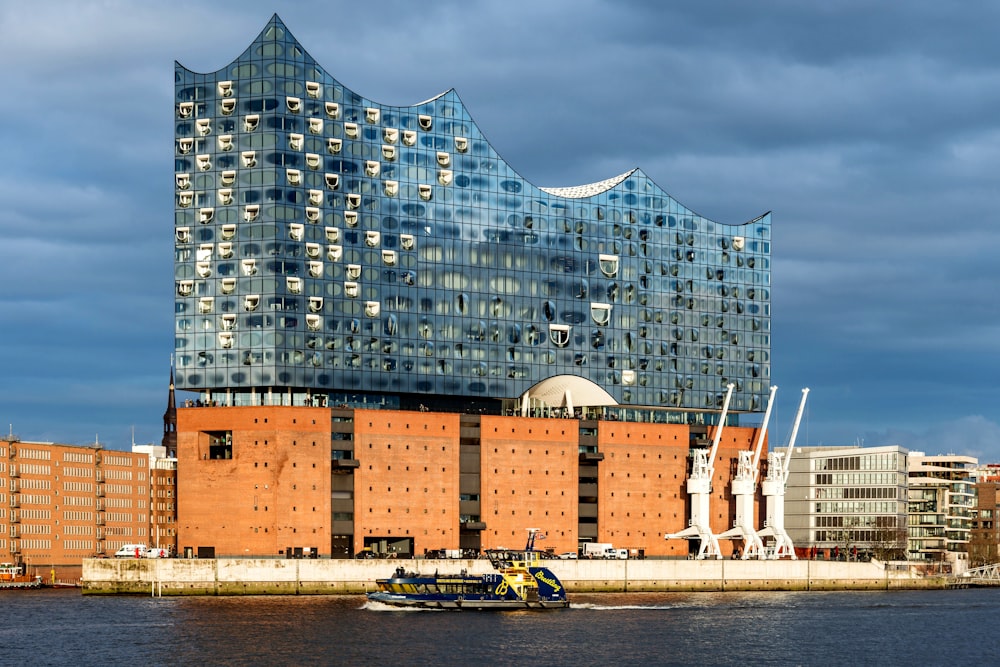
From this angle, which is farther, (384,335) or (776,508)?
(776,508)

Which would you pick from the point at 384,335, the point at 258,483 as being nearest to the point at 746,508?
the point at 384,335

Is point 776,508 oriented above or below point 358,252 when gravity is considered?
below

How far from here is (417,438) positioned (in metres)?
176

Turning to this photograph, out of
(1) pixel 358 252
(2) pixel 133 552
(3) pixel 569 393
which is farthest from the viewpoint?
(3) pixel 569 393

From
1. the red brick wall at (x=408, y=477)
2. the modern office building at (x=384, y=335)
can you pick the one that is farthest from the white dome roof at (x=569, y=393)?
the red brick wall at (x=408, y=477)

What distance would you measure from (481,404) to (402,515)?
2033 centimetres

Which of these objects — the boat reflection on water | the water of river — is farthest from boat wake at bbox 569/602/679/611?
the boat reflection on water

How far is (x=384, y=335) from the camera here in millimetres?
178375

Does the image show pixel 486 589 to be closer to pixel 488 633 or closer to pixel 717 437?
pixel 488 633

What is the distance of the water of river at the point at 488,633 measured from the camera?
107625 mm

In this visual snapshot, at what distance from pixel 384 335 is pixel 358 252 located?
368 inches

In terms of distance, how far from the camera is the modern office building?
17012 cm

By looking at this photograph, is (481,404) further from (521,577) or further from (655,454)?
(521,577)

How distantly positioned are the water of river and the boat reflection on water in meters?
1.80
